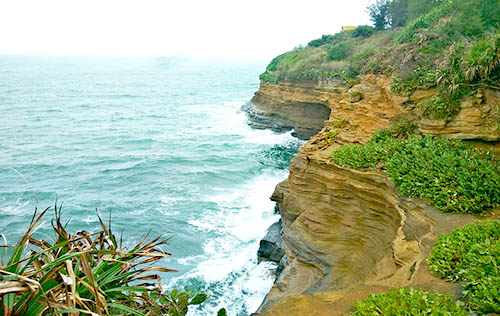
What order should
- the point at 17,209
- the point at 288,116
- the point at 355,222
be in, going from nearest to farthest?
the point at 355,222 → the point at 17,209 → the point at 288,116

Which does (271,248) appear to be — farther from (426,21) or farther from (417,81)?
(426,21)

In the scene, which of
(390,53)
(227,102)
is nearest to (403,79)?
(390,53)

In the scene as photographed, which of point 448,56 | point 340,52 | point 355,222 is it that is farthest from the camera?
point 340,52

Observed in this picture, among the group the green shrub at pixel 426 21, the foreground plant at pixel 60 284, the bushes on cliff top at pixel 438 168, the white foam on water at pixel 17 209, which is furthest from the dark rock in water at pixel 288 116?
the foreground plant at pixel 60 284

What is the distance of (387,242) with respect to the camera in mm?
9039

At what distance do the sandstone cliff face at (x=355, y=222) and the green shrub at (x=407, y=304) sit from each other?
1.45 feet

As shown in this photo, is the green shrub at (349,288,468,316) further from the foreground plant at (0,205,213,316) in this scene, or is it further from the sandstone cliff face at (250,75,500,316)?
the foreground plant at (0,205,213,316)

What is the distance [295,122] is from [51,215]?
2271 centimetres

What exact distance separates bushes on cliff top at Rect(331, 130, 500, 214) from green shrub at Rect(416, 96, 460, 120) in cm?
85

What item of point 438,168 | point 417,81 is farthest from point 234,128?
point 438,168

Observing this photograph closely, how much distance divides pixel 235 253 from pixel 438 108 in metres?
10.7

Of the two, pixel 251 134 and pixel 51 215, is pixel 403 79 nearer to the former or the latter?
pixel 51 215

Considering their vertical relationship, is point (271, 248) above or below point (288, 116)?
below

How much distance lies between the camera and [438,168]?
30.4 feet
